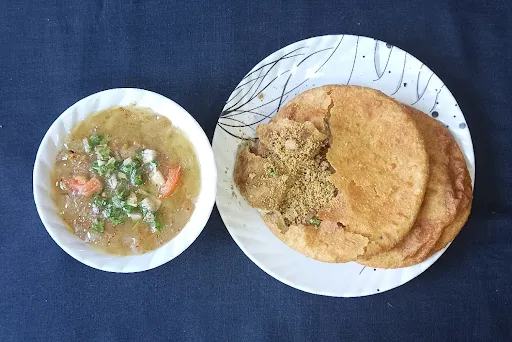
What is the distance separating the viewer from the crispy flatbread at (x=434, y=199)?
247cm

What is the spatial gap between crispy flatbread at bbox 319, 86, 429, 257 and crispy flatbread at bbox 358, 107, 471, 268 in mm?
116

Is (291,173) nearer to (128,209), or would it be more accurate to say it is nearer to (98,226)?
(128,209)

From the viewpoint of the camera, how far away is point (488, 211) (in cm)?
277

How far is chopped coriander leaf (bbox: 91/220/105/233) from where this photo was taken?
2.33m

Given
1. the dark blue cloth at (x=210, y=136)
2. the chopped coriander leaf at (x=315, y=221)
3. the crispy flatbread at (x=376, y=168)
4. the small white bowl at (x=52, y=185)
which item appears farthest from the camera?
the dark blue cloth at (x=210, y=136)

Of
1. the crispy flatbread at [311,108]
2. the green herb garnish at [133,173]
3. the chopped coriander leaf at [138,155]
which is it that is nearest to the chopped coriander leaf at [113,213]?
the green herb garnish at [133,173]

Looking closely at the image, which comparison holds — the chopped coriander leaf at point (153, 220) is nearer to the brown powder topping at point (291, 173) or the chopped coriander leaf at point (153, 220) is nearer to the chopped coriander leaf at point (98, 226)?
the chopped coriander leaf at point (98, 226)

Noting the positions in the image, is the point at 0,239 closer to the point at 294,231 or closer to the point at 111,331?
the point at 111,331

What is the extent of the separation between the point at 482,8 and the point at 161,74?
1.78m

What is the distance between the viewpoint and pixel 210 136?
2744 millimetres

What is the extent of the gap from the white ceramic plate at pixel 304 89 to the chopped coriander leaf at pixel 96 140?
547 mm

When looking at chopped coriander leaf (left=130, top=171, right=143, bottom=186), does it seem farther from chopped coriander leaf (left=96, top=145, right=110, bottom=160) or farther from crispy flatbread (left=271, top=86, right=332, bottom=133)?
crispy flatbread (left=271, top=86, right=332, bottom=133)

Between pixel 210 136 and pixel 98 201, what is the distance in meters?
0.71

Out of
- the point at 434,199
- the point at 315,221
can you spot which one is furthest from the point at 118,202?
the point at 434,199
